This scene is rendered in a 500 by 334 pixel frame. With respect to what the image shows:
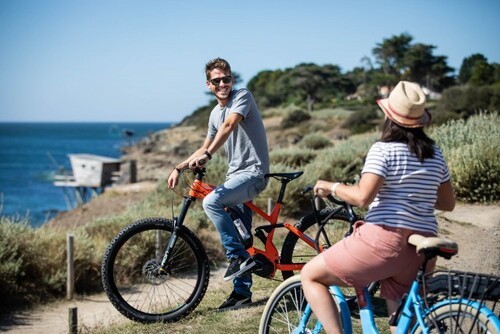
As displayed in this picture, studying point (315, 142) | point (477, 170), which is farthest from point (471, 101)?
point (477, 170)

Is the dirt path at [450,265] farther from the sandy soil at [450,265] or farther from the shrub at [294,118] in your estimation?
the shrub at [294,118]

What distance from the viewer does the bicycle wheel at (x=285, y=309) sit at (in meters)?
3.75

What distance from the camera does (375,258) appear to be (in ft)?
10.3

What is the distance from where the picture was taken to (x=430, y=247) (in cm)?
299

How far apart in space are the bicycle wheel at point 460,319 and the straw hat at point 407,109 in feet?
3.08

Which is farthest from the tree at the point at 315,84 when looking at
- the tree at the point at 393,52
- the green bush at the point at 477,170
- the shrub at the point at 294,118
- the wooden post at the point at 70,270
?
the wooden post at the point at 70,270

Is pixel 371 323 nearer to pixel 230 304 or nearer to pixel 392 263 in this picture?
pixel 392 263

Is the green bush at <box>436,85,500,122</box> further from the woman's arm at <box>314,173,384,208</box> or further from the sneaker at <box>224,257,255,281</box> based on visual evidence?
the woman's arm at <box>314,173,384,208</box>

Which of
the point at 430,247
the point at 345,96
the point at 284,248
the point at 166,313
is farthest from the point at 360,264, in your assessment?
the point at 345,96

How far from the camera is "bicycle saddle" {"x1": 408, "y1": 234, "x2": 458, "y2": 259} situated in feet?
9.78

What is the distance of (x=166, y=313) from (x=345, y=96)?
75642 mm

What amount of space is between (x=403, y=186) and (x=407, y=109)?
0.40m

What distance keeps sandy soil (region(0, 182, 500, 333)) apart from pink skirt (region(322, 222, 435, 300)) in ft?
11.9

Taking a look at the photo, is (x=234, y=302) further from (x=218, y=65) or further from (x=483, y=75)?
(x=483, y=75)
